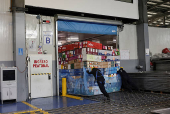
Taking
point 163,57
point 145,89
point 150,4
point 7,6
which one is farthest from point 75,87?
point 150,4

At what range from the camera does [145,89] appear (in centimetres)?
984

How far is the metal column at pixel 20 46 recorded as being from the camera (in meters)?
8.19

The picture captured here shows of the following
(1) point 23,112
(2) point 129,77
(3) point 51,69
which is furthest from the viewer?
(2) point 129,77

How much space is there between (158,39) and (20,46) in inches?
378

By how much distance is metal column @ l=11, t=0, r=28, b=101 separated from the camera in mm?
8188

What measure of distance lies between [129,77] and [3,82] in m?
5.89

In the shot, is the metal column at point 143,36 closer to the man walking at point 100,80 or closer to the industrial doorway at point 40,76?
the man walking at point 100,80

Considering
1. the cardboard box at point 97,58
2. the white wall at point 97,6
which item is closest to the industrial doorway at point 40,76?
the cardboard box at point 97,58

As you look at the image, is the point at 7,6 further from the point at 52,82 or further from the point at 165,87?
the point at 165,87

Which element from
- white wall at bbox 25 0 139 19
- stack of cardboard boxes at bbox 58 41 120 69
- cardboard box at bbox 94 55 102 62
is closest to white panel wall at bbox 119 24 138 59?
white wall at bbox 25 0 139 19

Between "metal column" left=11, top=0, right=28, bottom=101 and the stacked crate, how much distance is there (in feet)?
7.56

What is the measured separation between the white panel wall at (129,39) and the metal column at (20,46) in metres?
5.72

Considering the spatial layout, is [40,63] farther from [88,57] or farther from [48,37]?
[88,57]

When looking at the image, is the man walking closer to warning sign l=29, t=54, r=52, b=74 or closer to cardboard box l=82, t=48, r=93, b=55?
cardboard box l=82, t=48, r=93, b=55
